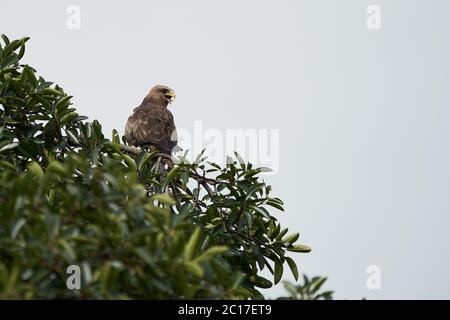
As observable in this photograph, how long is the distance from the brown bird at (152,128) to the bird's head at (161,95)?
23.3 inches

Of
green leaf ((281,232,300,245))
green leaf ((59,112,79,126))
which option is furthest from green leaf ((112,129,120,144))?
green leaf ((281,232,300,245))

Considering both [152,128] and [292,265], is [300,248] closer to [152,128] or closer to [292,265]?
[292,265]

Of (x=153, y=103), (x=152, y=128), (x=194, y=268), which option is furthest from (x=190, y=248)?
(x=153, y=103)

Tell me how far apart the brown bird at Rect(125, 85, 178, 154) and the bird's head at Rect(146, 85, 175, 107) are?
59 cm

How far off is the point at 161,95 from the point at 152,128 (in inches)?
87.7

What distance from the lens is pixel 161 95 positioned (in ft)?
44.3

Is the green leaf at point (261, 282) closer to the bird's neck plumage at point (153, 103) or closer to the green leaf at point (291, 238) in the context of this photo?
the green leaf at point (291, 238)

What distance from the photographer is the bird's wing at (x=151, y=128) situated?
36.6 ft

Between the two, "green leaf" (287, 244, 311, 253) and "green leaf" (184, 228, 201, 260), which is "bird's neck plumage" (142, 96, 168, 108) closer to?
"green leaf" (287, 244, 311, 253)

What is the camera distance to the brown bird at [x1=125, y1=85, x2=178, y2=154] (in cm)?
1113

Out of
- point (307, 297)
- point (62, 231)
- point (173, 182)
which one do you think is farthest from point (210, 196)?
point (62, 231)

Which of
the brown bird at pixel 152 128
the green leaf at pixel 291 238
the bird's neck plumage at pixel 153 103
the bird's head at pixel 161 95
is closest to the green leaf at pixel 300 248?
the green leaf at pixel 291 238

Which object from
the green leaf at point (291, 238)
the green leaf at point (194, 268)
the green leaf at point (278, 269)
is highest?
the green leaf at point (194, 268)

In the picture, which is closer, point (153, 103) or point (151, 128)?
point (151, 128)
